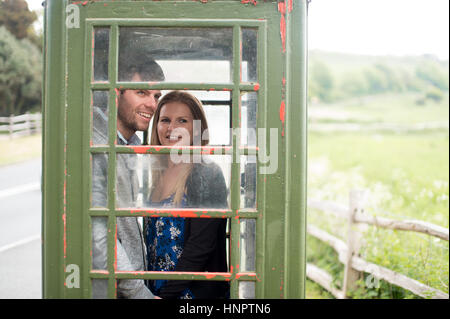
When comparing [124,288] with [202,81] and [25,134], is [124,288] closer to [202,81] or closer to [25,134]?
[202,81]

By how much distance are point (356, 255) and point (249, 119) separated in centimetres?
298

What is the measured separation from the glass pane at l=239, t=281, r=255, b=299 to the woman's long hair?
1.58ft

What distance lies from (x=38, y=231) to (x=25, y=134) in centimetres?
1381

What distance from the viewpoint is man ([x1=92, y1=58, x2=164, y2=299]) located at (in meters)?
1.87

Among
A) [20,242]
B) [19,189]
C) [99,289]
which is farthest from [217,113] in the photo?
[19,189]

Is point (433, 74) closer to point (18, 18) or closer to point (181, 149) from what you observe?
point (18, 18)

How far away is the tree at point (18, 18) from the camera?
50.9 feet

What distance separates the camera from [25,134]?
779 inches

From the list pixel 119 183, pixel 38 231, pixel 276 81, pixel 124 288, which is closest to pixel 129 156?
pixel 119 183

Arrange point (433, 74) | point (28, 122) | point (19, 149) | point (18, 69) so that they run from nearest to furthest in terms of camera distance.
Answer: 1. point (18, 69)
2. point (19, 149)
3. point (433, 74)
4. point (28, 122)

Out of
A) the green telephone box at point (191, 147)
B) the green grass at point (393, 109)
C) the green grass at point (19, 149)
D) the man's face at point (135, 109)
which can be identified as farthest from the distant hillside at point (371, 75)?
the man's face at point (135, 109)

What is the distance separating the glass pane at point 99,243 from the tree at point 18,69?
54.1ft

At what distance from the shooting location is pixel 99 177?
1870mm

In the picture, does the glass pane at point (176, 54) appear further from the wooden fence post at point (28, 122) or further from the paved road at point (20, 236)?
the wooden fence post at point (28, 122)
